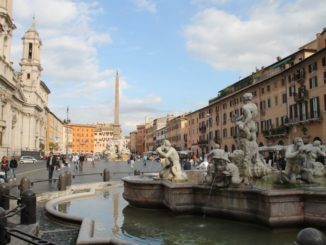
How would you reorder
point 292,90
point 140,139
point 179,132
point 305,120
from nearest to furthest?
point 305,120 → point 292,90 → point 179,132 → point 140,139

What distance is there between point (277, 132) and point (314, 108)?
7893mm

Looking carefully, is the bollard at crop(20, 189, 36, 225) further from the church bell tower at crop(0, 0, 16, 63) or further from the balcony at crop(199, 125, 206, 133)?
the balcony at crop(199, 125, 206, 133)

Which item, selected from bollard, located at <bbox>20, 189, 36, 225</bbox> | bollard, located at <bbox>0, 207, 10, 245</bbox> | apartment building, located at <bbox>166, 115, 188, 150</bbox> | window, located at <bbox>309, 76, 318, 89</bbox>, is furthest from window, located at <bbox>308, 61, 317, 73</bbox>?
apartment building, located at <bbox>166, 115, 188, 150</bbox>

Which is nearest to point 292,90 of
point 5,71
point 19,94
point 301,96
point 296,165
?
point 301,96

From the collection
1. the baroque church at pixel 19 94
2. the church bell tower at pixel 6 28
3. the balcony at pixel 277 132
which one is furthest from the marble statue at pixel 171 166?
the church bell tower at pixel 6 28

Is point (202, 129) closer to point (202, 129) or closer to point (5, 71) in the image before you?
point (202, 129)

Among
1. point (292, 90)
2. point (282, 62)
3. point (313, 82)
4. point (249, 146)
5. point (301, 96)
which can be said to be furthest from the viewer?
point (282, 62)

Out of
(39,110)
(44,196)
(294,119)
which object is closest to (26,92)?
(39,110)

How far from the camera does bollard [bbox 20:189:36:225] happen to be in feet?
26.0

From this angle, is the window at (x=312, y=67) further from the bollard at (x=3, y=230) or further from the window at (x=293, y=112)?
the bollard at (x=3, y=230)

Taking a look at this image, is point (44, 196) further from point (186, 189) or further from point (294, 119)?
point (294, 119)

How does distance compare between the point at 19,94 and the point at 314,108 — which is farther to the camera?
the point at 19,94

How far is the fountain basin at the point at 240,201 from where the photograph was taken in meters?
7.44

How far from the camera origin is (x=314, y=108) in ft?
132
